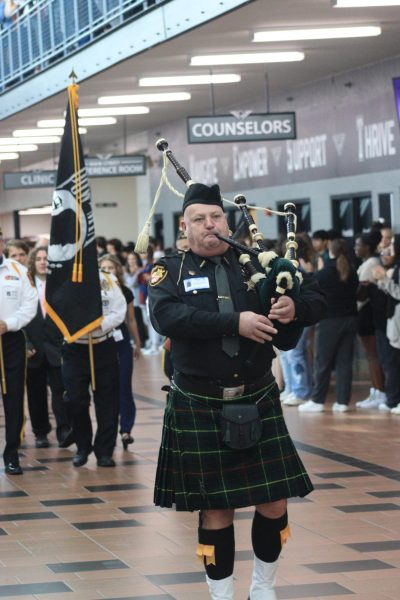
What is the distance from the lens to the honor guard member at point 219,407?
19.2 feet

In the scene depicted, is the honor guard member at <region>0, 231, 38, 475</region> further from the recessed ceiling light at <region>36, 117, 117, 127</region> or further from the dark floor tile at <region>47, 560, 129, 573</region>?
the recessed ceiling light at <region>36, 117, 117, 127</region>

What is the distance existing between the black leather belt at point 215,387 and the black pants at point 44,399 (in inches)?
269

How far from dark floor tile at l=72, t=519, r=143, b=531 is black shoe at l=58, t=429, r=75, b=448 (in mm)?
3697

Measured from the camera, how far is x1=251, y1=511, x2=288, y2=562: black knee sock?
19.4ft

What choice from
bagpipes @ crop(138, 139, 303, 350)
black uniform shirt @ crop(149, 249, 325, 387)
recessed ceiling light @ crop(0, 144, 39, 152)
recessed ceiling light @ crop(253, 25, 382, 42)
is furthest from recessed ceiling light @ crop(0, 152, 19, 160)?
black uniform shirt @ crop(149, 249, 325, 387)

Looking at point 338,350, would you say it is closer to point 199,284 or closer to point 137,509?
point 137,509

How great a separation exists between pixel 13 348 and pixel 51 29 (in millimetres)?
14347

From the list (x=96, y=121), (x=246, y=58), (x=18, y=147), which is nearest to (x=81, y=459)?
(x=246, y=58)

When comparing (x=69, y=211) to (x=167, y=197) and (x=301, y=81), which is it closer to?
(x=301, y=81)

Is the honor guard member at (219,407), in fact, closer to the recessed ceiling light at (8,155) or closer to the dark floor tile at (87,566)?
the dark floor tile at (87,566)

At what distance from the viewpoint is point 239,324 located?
5.71m

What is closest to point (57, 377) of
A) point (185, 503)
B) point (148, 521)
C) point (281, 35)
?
point (148, 521)

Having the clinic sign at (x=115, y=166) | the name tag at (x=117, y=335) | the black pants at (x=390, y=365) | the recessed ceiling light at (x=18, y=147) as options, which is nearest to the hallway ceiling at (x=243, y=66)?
the clinic sign at (x=115, y=166)

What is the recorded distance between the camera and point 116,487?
396 inches
